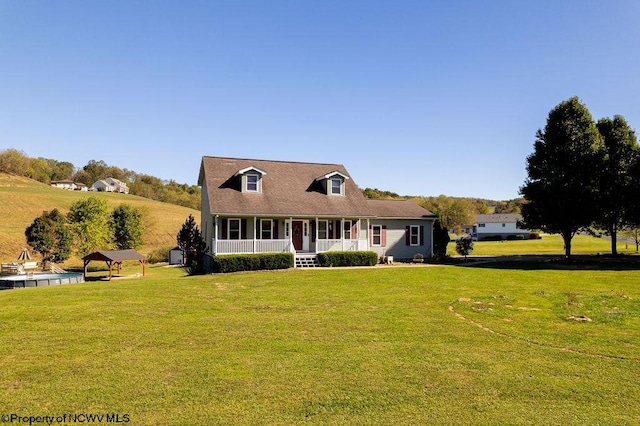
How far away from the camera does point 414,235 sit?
32.2 m

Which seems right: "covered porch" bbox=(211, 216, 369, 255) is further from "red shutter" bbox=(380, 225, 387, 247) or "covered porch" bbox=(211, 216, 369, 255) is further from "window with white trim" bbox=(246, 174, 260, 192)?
"window with white trim" bbox=(246, 174, 260, 192)

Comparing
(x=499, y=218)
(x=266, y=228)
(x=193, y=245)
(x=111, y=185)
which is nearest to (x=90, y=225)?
(x=193, y=245)

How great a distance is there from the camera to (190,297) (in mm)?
14555

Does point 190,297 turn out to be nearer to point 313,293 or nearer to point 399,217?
point 313,293

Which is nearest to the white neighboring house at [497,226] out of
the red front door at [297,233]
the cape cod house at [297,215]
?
the cape cod house at [297,215]

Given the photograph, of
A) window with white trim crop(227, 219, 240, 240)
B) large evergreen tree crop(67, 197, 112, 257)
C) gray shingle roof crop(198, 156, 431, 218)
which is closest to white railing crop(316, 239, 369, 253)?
gray shingle roof crop(198, 156, 431, 218)

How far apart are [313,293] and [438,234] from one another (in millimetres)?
19884

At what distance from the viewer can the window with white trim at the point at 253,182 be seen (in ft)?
89.4

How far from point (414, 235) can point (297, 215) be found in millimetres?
11282

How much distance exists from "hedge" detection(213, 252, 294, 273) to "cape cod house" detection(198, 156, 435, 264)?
1549mm

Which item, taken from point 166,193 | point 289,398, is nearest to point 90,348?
point 289,398

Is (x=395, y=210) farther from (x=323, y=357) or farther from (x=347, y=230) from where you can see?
(x=323, y=357)

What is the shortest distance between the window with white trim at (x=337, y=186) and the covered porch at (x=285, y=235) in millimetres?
2158

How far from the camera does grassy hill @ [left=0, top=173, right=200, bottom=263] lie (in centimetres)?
4557
